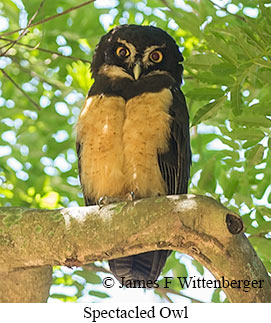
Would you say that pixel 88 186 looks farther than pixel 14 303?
Yes

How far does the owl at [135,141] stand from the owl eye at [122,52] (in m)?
0.11

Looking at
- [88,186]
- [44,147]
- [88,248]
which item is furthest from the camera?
[44,147]

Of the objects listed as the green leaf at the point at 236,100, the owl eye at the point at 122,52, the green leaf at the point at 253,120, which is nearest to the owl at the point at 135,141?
the owl eye at the point at 122,52

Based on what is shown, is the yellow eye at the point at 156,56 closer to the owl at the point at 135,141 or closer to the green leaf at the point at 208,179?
the owl at the point at 135,141

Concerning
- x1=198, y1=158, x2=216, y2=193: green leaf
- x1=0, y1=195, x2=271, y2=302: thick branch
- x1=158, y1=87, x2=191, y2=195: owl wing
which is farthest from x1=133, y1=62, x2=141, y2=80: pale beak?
x1=0, y1=195, x2=271, y2=302: thick branch

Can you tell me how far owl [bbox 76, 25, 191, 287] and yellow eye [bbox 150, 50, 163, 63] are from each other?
0.31 ft

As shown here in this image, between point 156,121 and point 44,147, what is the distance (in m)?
1.72

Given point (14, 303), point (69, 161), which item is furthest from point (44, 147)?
point (14, 303)

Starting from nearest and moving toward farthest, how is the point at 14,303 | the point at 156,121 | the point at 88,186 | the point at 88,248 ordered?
the point at 88,248 < the point at 14,303 < the point at 156,121 < the point at 88,186

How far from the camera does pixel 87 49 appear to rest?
231 inches

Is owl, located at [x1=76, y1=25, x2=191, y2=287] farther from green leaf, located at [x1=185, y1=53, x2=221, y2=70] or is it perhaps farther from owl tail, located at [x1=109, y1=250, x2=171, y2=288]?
green leaf, located at [x1=185, y1=53, x2=221, y2=70]

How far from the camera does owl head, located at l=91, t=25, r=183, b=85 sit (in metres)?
4.76

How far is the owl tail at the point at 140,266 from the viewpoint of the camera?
14.5ft

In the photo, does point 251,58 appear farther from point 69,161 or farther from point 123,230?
point 69,161
